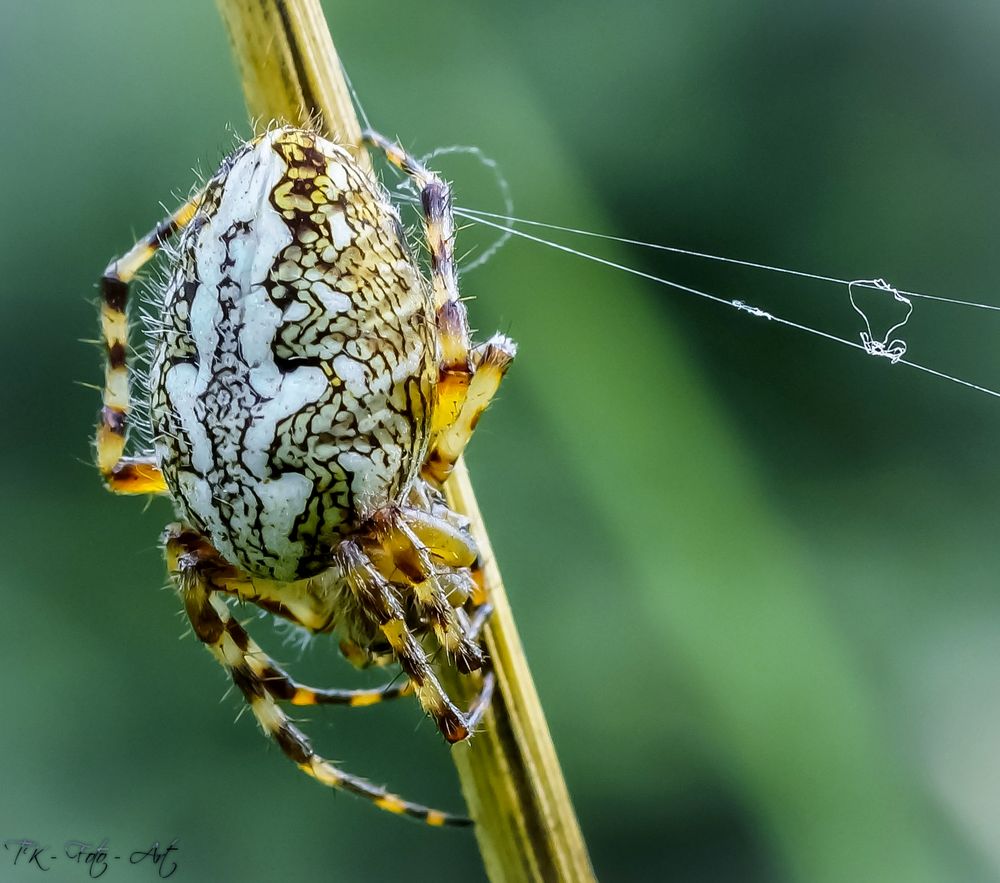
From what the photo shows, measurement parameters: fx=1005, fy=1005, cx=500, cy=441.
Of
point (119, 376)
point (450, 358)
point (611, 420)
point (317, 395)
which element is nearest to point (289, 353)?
point (317, 395)

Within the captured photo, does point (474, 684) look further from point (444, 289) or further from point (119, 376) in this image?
point (119, 376)

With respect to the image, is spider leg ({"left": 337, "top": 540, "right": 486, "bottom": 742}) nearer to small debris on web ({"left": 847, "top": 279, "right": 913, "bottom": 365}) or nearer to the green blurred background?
small debris on web ({"left": 847, "top": 279, "right": 913, "bottom": 365})

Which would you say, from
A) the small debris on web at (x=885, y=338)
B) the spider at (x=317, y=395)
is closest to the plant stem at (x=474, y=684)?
the spider at (x=317, y=395)

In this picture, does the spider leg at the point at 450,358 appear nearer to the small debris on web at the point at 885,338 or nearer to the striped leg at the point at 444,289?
the striped leg at the point at 444,289

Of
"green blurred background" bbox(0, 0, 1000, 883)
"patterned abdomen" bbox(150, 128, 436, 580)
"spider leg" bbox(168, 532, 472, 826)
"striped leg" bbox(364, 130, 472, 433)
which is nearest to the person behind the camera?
"patterned abdomen" bbox(150, 128, 436, 580)

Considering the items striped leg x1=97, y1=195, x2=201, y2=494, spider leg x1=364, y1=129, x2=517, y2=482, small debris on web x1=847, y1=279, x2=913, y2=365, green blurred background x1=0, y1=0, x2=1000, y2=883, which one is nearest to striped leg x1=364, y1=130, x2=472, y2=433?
spider leg x1=364, y1=129, x2=517, y2=482

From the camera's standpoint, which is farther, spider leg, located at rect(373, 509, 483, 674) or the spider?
spider leg, located at rect(373, 509, 483, 674)
